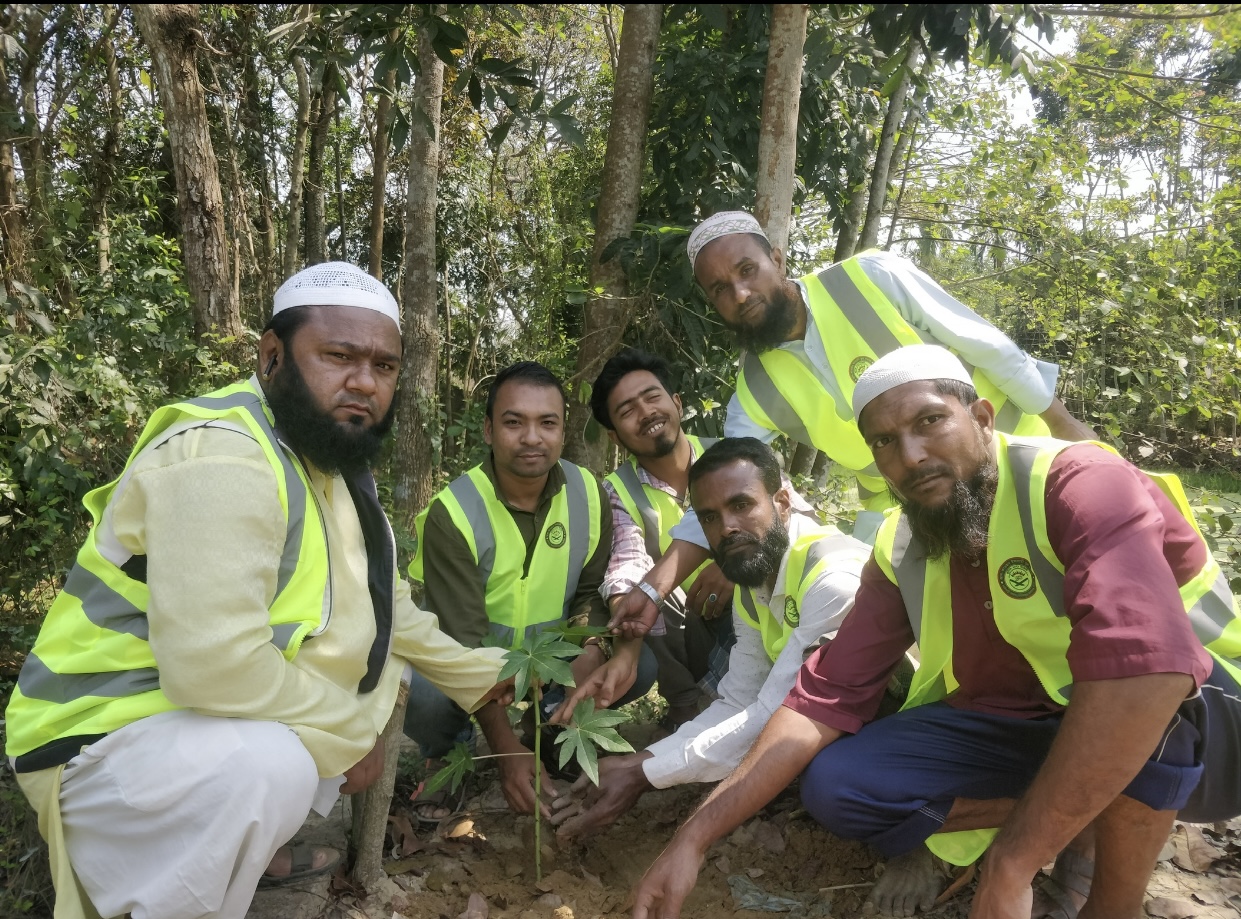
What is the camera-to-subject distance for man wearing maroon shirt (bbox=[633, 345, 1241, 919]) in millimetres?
1899

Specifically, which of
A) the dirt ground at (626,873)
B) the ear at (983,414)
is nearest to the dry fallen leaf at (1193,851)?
the dirt ground at (626,873)

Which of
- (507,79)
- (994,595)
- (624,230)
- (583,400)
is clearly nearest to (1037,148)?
(624,230)

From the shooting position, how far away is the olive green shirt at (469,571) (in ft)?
10.6

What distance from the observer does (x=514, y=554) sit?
342 centimetres

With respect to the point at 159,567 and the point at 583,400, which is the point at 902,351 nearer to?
the point at 159,567

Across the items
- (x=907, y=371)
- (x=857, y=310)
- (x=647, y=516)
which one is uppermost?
(x=857, y=310)

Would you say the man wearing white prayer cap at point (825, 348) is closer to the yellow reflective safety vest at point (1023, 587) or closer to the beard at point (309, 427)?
the yellow reflective safety vest at point (1023, 587)

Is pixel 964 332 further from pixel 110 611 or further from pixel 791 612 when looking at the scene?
pixel 110 611

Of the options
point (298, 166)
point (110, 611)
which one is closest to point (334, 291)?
point (110, 611)

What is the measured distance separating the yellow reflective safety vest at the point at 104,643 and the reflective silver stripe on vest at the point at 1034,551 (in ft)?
5.93

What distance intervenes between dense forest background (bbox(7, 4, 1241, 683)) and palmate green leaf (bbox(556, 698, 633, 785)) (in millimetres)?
1968

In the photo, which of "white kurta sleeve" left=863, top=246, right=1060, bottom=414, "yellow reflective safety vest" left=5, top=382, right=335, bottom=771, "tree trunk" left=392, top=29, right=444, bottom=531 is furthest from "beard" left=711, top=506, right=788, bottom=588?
"tree trunk" left=392, top=29, right=444, bottom=531

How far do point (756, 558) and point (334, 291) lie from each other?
5.25 ft

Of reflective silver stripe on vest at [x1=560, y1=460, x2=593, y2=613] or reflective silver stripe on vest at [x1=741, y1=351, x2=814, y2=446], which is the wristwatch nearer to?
reflective silver stripe on vest at [x1=560, y1=460, x2=593, y2=613]
